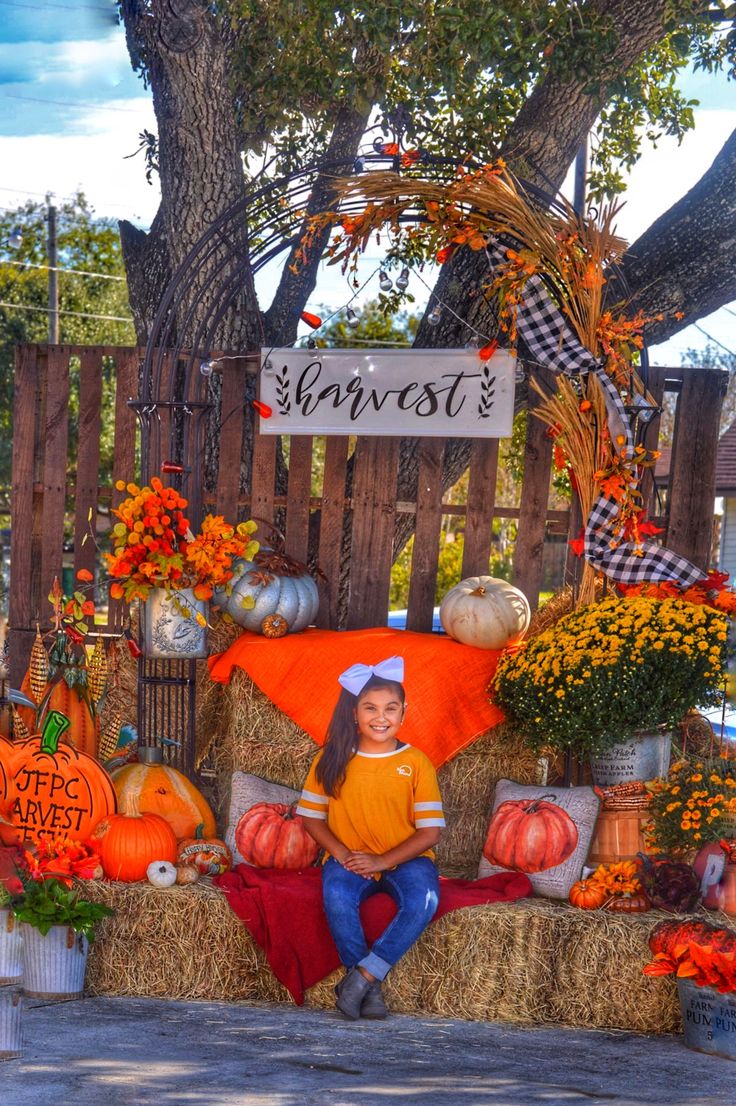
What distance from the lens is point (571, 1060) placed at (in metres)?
4.29

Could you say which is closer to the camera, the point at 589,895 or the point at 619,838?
the point at 589,895

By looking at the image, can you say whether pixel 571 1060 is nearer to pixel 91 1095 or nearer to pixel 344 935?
pixel 344 935

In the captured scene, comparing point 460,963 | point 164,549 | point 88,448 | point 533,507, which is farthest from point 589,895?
point 88,448

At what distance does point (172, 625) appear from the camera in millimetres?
6176

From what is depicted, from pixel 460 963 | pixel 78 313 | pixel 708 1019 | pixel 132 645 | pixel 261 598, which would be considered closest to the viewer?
pixel 708 1019

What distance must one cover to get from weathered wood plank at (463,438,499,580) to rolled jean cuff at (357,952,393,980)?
2.53 meters

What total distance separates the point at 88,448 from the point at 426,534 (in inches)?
74.6

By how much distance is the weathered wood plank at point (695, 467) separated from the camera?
21.9 ft

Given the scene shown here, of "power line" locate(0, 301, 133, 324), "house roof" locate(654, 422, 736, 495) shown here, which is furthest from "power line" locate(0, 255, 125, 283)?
"house roof" locate(654, 422, 736, 495)

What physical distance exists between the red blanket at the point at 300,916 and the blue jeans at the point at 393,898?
0.22 ft

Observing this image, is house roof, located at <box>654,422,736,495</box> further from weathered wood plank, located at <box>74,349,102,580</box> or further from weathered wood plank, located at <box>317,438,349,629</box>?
weathered wood plank, located at <box>74,349,102,580</box>

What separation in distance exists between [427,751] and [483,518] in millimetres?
1533

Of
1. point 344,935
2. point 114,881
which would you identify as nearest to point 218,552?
point 114,881

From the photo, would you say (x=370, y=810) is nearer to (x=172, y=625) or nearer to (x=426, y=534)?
(x=172, y=625)
